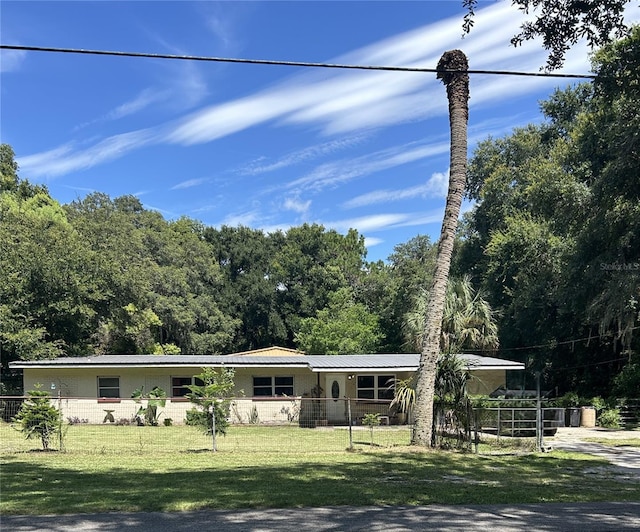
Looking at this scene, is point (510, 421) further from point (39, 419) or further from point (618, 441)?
point (39, 419)

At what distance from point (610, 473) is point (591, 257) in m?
14.6

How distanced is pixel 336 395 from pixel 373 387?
1.64 metres

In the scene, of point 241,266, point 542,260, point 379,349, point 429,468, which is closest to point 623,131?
point 542,260

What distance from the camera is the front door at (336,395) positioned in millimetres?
24406

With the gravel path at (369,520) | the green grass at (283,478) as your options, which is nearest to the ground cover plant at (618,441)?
the green grass at (283,478)

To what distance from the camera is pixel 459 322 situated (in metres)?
24.0

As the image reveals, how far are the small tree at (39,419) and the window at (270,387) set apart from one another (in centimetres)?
1217

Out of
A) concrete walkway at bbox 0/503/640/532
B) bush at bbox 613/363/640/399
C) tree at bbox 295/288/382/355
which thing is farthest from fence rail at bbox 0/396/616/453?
tree at bbox 295/288/382/355

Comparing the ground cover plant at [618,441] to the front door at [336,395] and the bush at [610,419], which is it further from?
the front door at [336,395]

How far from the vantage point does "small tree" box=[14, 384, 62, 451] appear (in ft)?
45.0

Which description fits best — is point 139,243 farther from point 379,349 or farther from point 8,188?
point 379,349

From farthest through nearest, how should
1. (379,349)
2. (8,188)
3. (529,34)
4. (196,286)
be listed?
(196,286) → (8,188) → (379,349) → (529,34)

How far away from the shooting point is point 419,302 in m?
25.9

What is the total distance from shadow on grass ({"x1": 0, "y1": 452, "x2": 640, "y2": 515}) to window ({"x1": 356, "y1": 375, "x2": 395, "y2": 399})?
37.6 feet
